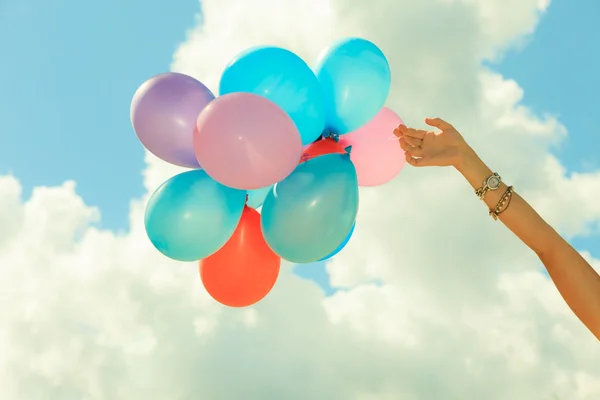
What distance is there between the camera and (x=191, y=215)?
428 cm

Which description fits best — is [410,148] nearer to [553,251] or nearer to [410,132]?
[410,132]

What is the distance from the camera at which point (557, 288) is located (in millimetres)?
3461

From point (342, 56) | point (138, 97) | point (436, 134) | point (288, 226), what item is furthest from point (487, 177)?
point (138, 97)

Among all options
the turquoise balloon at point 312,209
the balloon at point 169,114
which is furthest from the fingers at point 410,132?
the balloon at point 169,114

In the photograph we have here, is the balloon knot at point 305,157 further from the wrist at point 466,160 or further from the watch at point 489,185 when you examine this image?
the watch at point 489,185

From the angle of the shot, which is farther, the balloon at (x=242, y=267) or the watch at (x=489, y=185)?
the balloon at (x=242, y=267)

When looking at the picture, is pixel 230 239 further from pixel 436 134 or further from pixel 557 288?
pixel 557 288

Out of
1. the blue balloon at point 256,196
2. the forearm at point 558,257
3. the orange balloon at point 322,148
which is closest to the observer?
the forearm at point 558,257

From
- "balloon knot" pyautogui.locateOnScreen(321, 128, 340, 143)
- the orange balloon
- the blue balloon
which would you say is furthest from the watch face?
the blue balloon

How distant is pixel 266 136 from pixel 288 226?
2.03 ft

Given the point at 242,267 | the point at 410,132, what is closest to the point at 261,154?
the point at 410,132

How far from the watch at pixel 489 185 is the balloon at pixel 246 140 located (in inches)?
47.1

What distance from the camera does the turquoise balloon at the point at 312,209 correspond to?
4043 mm

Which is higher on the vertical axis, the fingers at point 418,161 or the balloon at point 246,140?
the balloon at point 246,140
